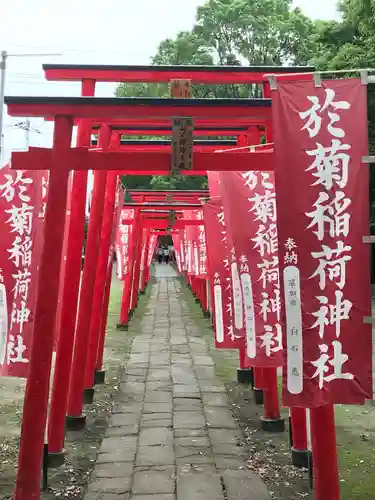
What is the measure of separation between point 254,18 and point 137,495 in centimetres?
1890

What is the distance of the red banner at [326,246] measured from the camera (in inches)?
129

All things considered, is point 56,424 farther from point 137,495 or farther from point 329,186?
point 329,186

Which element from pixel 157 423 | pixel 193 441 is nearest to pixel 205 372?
pixel 157 423

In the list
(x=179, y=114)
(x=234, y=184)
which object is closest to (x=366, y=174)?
(x=179, y=114)

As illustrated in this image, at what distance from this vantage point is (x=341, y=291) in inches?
129

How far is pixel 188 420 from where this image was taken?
6.14 metres

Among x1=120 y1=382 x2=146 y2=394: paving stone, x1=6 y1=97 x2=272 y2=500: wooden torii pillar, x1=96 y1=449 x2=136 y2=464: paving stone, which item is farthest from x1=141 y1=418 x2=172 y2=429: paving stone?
x1=6 y1=97 x2=272 y2=500: wooden torii pillar

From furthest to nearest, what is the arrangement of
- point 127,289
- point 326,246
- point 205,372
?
point 127,289
point 205,372
point 326,246

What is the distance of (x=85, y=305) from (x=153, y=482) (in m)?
2.22

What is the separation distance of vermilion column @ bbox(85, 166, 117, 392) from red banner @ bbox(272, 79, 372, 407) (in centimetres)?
417

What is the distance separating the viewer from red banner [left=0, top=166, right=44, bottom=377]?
453 cm

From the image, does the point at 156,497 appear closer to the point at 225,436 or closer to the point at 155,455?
the point at 155,455

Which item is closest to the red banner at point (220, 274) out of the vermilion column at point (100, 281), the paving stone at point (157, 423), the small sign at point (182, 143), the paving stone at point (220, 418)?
the paving stone at point (220, 418)

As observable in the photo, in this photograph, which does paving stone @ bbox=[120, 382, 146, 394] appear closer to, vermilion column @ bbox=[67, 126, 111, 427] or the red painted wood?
vermilion column @ bbox=[67, 126, 111, 427]
